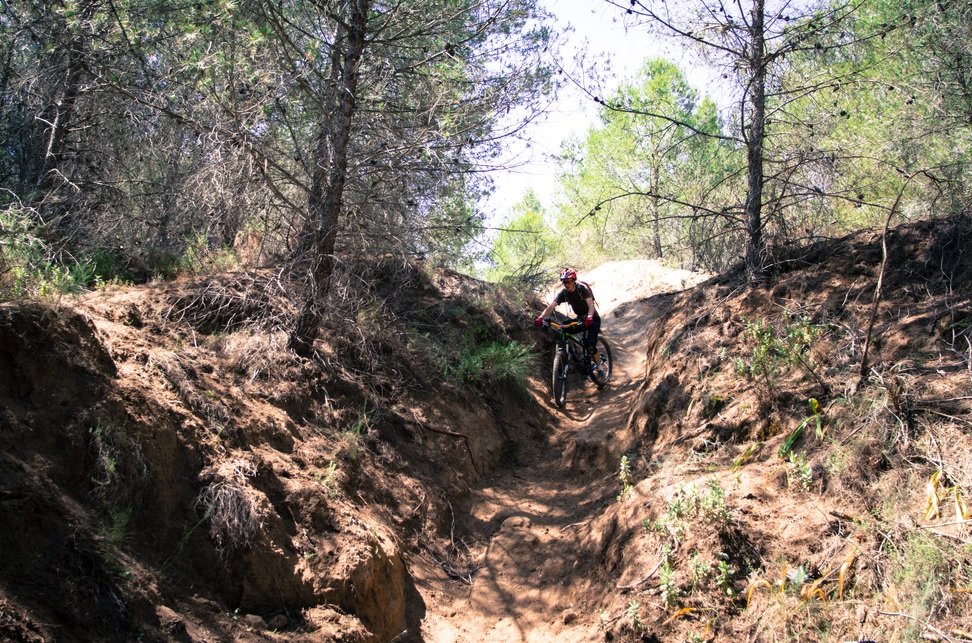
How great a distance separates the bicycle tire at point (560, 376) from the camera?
1041cm

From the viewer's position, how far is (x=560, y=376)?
1048 centimetres

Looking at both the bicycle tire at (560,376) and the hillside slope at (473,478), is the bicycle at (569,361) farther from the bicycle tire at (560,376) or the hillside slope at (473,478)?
the hillside slope at (473,478)

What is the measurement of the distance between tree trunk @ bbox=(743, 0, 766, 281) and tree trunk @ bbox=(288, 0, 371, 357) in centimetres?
442

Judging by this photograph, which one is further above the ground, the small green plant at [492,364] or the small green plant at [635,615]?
the small green plant at [492,364]

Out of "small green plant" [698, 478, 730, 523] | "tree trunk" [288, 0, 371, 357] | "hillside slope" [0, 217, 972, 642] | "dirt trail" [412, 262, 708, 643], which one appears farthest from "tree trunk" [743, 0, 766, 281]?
"tree trunk" [288, 0, 371, 357]

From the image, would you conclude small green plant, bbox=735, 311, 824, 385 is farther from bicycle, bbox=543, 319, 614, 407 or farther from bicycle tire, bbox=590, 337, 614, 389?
bicycle tire, bbox=590, 337, 614, 389

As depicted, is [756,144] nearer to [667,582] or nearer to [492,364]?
[492,364]

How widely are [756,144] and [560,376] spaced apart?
4.29 meters

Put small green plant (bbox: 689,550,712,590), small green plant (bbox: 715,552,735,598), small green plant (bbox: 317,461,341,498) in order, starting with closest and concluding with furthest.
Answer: small green plant (bbox: 715,552,735,598), small green plant (bbox: 689,550,712,590), small green plant (bbox: 317,461,341,498)

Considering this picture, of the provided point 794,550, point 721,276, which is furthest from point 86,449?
point 721,276

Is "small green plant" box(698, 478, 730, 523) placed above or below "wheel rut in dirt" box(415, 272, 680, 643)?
above

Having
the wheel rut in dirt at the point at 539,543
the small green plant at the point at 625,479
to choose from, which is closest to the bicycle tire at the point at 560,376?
the wheel rut in dirt at the point at 539,543

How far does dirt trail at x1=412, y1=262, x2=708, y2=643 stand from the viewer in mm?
6020

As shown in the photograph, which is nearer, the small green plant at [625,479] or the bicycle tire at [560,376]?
the small green plant at [625,479]
